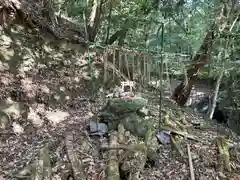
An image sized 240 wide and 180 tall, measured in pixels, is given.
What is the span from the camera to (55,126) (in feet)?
17.0

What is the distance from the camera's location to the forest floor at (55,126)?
13.0ft

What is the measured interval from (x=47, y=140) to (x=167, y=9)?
6155 mm

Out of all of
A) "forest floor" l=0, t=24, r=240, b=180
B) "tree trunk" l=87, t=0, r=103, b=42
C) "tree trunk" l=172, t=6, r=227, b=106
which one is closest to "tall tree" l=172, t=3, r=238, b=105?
"tree trunk" l=172, t=6, r=227, b=106

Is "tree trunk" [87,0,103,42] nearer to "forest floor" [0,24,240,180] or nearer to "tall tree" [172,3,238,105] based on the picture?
"forest floor" [0,24,240,180]

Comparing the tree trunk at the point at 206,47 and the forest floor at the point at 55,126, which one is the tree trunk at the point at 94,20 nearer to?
the forest floor at the point at 55,126

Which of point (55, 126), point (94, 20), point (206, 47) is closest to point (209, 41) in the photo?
point (206, 47)

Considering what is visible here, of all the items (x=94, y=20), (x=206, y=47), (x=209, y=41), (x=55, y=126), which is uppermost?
(x=94, y=20)

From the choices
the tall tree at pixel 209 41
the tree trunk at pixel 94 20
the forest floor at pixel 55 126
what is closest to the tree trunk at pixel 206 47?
the tall tree at pixel 209 41

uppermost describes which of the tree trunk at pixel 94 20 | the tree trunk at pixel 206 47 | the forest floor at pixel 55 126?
the tree trunk at pixel 94 20

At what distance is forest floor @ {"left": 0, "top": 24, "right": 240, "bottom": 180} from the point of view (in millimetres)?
3949

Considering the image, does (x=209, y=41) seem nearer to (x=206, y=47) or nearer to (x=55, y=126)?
(x=206, y=47)

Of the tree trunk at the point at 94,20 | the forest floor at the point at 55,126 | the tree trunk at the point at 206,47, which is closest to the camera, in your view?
the forest floor at the point at 55,126

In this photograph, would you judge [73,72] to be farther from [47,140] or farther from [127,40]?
[127,40]

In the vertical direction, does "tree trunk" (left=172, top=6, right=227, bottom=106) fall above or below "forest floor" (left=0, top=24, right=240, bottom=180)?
above
